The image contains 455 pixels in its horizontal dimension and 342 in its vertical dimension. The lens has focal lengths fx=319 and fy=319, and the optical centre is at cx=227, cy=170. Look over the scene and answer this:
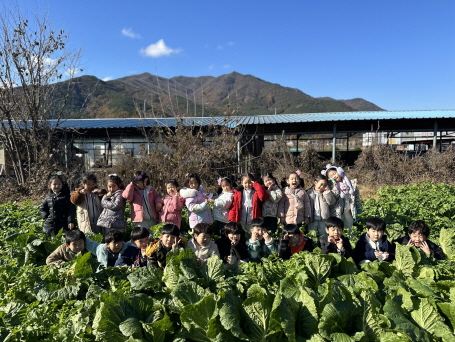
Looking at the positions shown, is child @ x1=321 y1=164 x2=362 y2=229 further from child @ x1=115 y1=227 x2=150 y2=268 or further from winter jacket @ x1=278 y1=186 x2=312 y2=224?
child @ x1=115 y1=227 x2=150 y2=268

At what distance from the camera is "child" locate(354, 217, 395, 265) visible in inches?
145

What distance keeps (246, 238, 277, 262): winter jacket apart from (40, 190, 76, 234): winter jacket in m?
3.07

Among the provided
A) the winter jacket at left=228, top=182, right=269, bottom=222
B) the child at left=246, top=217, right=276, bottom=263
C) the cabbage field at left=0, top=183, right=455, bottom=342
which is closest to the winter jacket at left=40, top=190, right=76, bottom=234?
the cabbage field at left=0, top=183, right=455, bottom=342

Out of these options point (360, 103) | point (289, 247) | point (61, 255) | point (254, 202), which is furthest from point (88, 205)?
point (360, 103)

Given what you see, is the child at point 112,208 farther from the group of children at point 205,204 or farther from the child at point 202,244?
the child at point 202,244

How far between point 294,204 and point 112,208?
2.80m

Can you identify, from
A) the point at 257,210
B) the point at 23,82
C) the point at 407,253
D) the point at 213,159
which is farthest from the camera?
the point at 23,82

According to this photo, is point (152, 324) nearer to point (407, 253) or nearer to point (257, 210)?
point (407, 253)

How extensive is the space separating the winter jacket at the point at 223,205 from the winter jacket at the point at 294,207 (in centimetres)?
82

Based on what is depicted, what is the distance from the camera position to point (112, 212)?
4934 mm

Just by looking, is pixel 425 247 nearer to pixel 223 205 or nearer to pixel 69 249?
pixel 223 205

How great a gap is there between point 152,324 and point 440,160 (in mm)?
14146

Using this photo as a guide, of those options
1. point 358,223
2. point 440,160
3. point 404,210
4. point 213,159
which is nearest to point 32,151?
point 213,159

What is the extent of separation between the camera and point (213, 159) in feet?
33.1
